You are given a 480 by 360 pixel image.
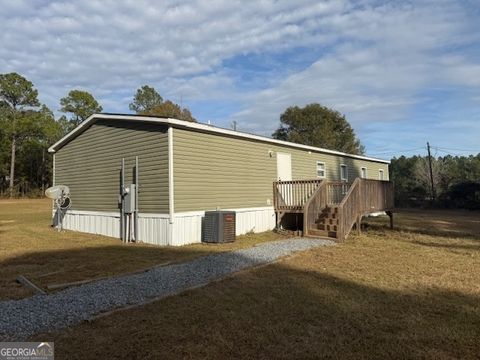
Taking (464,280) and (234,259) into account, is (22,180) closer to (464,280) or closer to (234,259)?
(234,259)

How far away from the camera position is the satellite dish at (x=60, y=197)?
14.1m

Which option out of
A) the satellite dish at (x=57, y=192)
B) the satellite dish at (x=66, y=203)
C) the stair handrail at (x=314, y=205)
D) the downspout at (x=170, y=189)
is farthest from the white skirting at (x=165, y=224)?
the stair handrail at (x=314, y=205)

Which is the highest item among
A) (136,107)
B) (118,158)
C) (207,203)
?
(136,107)

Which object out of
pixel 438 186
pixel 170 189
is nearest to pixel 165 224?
pixel 170 189

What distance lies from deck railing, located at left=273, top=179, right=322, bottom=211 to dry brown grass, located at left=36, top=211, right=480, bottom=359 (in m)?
5.72

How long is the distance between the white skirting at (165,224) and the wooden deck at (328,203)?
0.83 m

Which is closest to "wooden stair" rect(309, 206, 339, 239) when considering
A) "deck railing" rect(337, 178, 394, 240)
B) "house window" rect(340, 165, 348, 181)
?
"deck railing" rect(337, 178, 394, 240)

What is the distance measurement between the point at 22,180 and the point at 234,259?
137 feet

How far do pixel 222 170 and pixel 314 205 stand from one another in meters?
2.97

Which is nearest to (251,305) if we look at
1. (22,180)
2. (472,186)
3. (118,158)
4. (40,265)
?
(40,265)

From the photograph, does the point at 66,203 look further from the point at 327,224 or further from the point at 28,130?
the point at 28,130

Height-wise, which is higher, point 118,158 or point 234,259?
point 118,158

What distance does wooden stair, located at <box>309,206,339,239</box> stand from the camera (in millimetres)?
11961

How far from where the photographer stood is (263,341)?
434 centimetres
